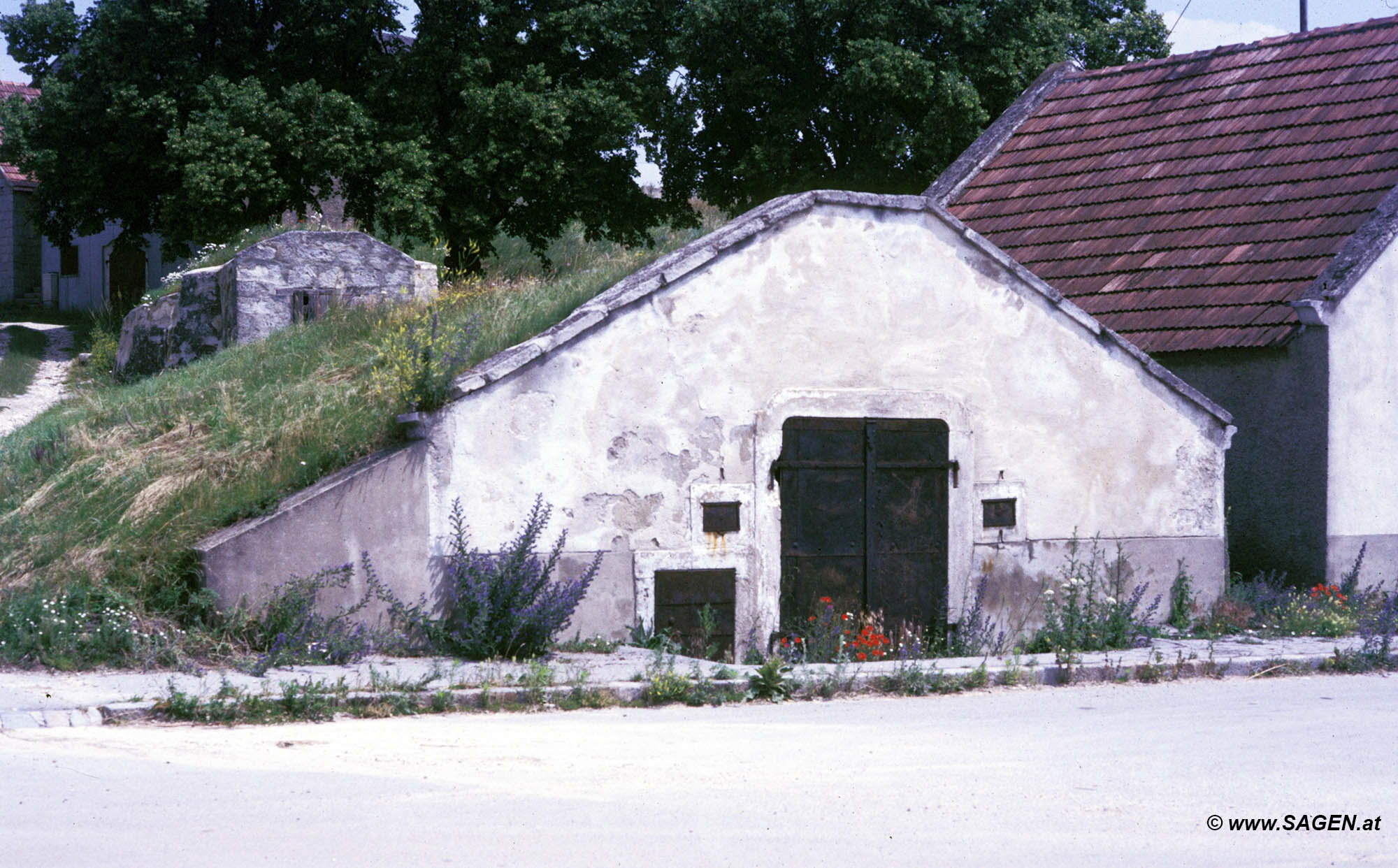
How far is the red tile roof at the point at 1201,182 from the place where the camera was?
14188 millimetres

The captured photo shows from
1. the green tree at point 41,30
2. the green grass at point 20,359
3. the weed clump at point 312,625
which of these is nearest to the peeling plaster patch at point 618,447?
the weed clump at point 312,625

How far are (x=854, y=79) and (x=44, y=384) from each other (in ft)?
53.3

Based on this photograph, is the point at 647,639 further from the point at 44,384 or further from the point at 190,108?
the point at 190,108

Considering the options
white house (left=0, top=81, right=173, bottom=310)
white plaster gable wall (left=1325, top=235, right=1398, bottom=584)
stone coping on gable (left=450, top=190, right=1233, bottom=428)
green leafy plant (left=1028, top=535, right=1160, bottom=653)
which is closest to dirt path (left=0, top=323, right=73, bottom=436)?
white house (left=0, top=81, right=173, bottom=310)

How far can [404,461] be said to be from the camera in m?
9.58

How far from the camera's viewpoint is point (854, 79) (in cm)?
2653

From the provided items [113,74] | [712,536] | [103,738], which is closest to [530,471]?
[712,536]

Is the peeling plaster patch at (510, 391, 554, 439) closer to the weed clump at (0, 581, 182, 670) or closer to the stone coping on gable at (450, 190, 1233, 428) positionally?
the stone coping on gable at (450, 190, 1233, 428)

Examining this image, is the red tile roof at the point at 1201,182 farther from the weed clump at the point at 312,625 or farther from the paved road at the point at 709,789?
the weed clump at the point at 312,625

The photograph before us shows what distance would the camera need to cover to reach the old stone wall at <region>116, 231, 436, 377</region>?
51.4 feet

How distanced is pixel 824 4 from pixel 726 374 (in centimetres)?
1901

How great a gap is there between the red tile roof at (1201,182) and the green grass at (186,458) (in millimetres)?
5915

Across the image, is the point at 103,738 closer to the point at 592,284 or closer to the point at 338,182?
the point at 592,284

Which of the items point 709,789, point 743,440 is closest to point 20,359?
point 743,440
